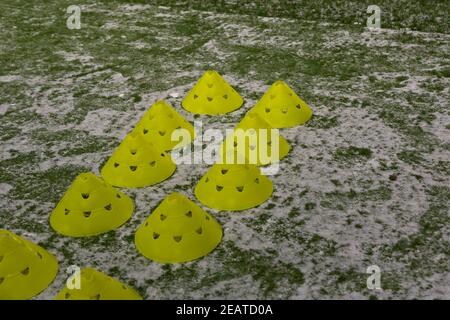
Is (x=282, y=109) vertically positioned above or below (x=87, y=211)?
above

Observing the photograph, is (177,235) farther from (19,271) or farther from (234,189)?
(19,271)

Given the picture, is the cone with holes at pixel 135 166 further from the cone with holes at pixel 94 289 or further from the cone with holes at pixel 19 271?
the cone with holes at pixel 94 289

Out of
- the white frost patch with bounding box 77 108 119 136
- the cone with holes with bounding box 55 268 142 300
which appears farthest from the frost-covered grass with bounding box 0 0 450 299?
the cone with holes with bounding box 55 268 142 300

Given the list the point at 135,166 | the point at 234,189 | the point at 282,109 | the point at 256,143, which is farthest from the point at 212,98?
the point at 234,189

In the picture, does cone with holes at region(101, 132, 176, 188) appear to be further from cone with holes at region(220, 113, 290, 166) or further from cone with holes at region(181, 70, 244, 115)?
cone with holes at region(181, 70, 244, 115)

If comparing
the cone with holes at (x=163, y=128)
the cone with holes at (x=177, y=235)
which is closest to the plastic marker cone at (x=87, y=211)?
the cone with holes at (x=177, y=235)
